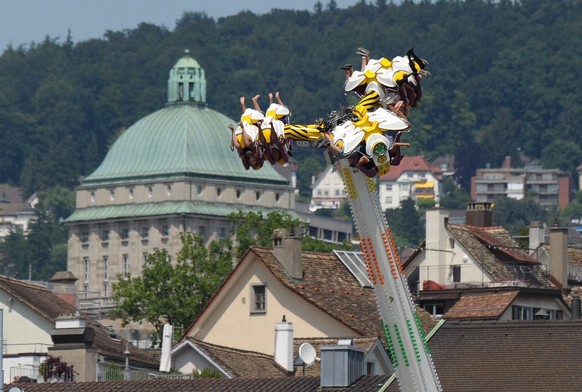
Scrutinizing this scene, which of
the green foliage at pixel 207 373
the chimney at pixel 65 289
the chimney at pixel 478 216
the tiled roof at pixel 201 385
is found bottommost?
the tiled roof at pixel 201 385

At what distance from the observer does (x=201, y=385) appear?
65.4m

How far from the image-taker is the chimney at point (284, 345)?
74500mm

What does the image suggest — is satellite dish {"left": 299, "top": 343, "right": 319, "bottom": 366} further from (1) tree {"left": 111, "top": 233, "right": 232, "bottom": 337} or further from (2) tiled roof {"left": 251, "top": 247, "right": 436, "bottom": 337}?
(1) tree {"left": 111, "top": 233, "right": 232, "bottom": 337}

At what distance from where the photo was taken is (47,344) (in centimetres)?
8844

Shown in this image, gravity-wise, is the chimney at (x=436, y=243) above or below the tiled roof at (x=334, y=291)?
above

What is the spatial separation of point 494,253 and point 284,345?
86.2 ft

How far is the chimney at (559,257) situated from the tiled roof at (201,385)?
32.1 m

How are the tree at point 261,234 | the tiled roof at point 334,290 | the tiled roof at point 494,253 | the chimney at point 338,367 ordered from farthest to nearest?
1. the tree at point 261,234
2. the tiled roof at point 494,253
3. the tiled roof at point 334,290
4. the chimney at point 338,367

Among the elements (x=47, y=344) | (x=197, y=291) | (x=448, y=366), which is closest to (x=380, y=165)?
(x=448, y=366)

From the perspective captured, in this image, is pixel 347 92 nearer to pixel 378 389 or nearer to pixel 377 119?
pixel 377 119

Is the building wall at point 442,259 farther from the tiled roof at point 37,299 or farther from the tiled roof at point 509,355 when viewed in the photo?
the tiled roof at point 509,355

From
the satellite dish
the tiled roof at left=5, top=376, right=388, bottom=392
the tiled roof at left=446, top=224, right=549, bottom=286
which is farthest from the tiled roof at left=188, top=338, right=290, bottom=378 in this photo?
the tiled roof at left=446, top=224, right=549, bottom=286

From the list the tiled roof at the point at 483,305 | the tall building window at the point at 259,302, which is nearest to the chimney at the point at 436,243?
the tall building window at the point at 259,302

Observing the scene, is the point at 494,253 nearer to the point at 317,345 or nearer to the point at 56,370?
the point at 317,345
